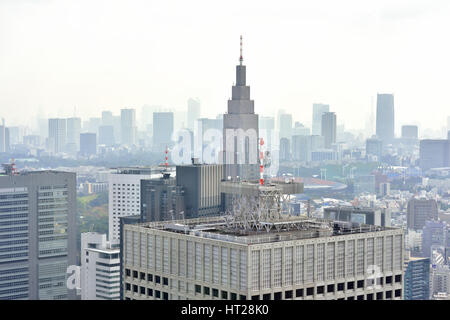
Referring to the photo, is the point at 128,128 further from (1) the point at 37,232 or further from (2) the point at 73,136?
(1) the point at 37,232

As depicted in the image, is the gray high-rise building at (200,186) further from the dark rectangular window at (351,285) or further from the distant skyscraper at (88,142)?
the dark rectangular window at (351,285)

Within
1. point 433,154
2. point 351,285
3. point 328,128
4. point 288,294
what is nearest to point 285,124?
point 328,128

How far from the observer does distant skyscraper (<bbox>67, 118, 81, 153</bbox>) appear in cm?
1972

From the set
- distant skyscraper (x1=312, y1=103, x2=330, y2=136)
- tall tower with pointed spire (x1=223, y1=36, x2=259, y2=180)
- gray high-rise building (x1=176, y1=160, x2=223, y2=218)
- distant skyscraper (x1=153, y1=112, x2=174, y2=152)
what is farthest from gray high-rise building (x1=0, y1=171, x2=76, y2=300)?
distant skyscraper (x1=312, y1=103, x2=330, y2=136)

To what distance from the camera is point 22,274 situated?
18266 mm

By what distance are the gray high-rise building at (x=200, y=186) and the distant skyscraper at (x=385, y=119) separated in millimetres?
7884

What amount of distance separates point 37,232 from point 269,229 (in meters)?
12.6

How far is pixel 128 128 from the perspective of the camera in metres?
20.4

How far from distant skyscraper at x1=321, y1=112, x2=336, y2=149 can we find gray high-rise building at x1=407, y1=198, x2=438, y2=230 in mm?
3003

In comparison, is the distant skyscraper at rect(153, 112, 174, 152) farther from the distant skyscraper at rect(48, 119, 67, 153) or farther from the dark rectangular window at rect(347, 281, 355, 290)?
the dark rectangular window at rect(347, 281, 355, 290)
